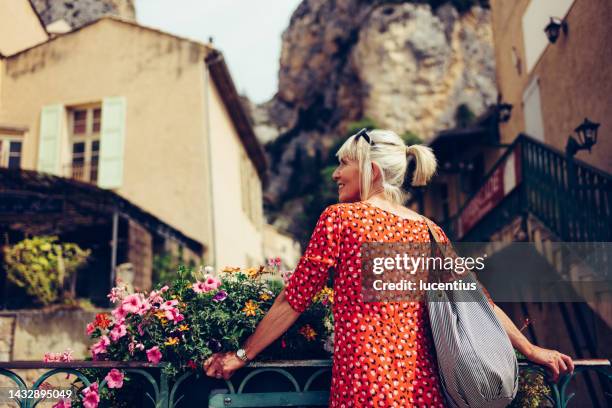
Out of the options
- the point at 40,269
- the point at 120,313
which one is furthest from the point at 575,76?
the point at 40,269

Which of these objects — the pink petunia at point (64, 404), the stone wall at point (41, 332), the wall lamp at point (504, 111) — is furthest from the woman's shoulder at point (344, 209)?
the wall lamp at point (504, 111)

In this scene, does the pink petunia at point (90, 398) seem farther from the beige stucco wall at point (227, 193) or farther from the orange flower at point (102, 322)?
the beige stucco wall at point (227, 193)

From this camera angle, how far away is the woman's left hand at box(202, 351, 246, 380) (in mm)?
2309

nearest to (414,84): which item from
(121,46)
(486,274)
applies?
(121,46)

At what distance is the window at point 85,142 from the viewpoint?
477 inches

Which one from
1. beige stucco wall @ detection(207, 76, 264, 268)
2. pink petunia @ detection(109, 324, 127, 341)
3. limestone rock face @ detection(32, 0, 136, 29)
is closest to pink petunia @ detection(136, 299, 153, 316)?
pink petunia @ detection(109, 324, 127, 341)

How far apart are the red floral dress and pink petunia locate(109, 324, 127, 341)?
3.12ft

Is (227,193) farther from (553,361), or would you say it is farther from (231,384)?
(553,361)

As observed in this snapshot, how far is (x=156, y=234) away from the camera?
38.5 ft

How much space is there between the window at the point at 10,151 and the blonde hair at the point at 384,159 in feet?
37.9

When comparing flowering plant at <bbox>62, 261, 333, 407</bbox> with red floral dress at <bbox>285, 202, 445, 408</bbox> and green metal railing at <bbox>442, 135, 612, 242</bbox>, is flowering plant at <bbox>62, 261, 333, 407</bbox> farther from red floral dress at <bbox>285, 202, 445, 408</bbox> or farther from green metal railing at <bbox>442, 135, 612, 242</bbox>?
green metal railing at <bbox>442, 135, 612, 242</bbox>

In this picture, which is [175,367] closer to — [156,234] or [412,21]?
[156,234]

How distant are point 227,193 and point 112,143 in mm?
2968

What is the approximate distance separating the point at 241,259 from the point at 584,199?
10.6 m
